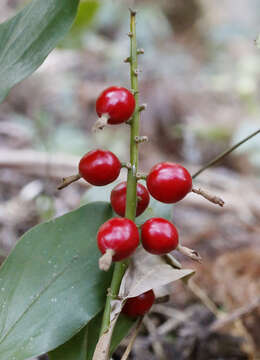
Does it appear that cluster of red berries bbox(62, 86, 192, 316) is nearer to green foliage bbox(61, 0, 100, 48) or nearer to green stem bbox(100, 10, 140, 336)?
green stem bbox(100, 10, 140, 336)

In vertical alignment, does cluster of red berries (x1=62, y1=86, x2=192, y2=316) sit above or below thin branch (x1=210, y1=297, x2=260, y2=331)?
above

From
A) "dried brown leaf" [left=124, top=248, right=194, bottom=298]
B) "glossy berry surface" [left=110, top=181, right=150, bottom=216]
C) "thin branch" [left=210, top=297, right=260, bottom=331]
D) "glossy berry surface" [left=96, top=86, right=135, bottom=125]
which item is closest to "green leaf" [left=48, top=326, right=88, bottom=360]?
"dried brown leaf" [left=124, top=248, right=194, bottom=298]

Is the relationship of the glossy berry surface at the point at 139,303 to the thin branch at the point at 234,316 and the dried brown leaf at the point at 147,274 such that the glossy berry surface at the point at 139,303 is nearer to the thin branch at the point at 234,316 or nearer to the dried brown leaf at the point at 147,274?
the dried brown leaf at the point at 147,274

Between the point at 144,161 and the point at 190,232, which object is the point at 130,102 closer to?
the point at 190,232

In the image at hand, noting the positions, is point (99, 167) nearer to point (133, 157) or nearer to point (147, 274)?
point (133, 157)

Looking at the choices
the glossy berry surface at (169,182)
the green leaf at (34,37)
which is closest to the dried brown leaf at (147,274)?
the glossy berry surface at (169,182)

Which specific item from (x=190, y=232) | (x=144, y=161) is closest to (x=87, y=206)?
(x=190, y=232)
